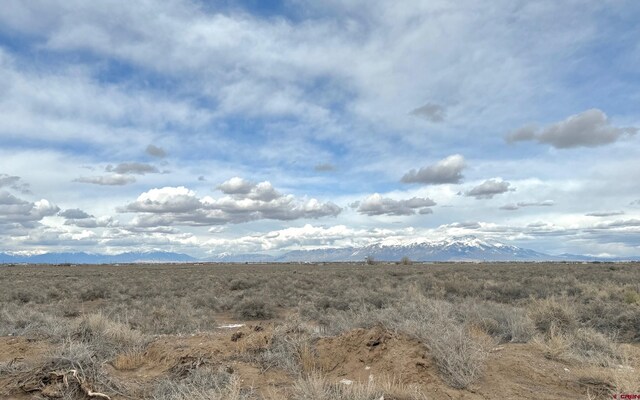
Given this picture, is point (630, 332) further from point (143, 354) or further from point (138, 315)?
point (138, 315)

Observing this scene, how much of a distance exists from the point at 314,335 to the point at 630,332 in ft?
28.2

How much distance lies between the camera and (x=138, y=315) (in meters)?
15.4

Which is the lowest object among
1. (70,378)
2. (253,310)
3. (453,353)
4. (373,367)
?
(253,310)

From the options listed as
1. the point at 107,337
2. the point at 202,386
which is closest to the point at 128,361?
the point at 107,337

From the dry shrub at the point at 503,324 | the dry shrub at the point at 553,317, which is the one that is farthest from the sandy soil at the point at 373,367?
the dry shrub at the point at 553,317

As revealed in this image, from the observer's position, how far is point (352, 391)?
5.46 m

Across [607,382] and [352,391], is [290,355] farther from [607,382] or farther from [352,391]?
[607,382]

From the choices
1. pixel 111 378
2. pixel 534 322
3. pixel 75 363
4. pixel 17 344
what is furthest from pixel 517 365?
pixel 17 344

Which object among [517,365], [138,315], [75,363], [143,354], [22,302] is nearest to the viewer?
[75,363]

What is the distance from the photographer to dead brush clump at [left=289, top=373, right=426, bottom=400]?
5.25 meters

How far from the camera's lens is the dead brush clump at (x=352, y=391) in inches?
207

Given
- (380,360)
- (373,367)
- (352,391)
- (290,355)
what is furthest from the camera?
(290,355)

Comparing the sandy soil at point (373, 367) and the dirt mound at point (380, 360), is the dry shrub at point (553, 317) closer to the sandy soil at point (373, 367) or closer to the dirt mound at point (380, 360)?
the sandy soil at point (373, 367)

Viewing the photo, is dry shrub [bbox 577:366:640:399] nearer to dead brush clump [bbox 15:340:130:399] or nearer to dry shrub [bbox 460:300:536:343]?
dry shrub [bbox 460:300:536:343]
